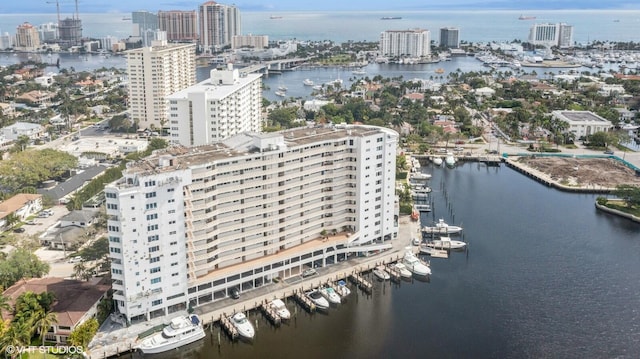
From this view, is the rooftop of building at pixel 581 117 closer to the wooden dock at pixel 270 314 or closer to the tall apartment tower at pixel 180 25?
the wooden dock at pixel 270 314

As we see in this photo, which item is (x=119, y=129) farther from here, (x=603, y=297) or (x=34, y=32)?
(x=34, y=32)

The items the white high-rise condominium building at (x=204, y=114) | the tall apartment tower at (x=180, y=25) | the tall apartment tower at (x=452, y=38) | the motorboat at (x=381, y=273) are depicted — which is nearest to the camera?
the motorboat at (x=381, y=273)

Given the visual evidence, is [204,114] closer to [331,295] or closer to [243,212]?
[243,212]

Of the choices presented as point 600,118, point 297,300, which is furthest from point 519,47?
point 297,300

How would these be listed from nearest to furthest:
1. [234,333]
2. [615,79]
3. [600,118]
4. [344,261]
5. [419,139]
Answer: [234,333]
[344,261]
[419,139]
[600,118]
[615,79]

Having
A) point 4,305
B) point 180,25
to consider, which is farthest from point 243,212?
point 180,25

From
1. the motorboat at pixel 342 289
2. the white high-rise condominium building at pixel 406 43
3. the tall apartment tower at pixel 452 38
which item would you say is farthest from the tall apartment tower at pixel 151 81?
the tall apartment tower at pixel 452 38
